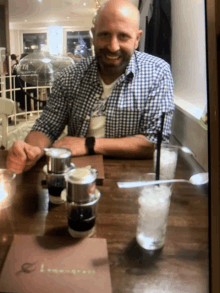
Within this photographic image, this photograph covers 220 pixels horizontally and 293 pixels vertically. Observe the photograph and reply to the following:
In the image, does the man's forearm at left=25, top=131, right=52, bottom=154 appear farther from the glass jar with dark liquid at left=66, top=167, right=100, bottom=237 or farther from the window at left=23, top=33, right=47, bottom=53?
the glass jar with dark liquid at left=66, top=167, right=100, bottom=237

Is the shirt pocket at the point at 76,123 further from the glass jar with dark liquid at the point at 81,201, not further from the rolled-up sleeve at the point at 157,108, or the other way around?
the glass jar with dark liquid at the point at 81,201

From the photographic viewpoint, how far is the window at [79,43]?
90 centimetres

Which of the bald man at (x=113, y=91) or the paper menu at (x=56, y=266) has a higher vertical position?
the bald man at (x=113, y=91)

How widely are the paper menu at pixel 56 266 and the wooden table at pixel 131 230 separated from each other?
13 millimetres

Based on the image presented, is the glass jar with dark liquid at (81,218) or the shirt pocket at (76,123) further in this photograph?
the shirt pocket at (76,123)

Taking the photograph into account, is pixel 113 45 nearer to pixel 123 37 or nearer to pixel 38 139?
pixel 123 37

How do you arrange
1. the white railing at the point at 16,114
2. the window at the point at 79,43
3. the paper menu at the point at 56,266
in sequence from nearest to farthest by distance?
the paper menu at the point at 56,266
the white railing at the point at 16,114
the window at the point at 79,43

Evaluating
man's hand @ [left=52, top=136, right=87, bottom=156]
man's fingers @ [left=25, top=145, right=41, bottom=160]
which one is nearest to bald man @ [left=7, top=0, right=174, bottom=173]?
man's hand @ [left=52, top=136, right=87, bottom=156]

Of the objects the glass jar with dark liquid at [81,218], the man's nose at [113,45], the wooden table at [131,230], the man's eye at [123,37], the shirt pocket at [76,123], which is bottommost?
the wooden table at [131,230]

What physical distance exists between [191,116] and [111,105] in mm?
267

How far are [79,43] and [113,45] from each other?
17 cm

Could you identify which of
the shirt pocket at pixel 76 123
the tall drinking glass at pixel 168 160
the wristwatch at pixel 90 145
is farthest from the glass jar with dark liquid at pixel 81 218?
the shirt pocket at pixel 76 123

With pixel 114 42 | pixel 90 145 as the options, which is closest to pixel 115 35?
pixel 114 42

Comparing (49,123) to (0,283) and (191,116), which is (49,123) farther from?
(0,283)
